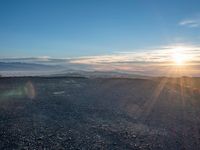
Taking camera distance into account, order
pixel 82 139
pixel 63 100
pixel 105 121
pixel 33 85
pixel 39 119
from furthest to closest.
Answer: pixel 33 85
pixel 63 100
pixel 105 121
pixel 39 119
pixel 82 139

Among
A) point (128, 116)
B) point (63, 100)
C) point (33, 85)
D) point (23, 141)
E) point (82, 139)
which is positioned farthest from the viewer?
point (33, 85)

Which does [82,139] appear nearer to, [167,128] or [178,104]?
[167,128]

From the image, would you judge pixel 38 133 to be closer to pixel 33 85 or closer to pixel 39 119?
pixel 39 119

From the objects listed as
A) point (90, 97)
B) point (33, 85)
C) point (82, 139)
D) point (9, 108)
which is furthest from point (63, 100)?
point (82, 139)

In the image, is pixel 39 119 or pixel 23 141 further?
pixel 39 119

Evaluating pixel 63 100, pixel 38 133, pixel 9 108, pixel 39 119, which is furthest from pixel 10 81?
pixel 38 133

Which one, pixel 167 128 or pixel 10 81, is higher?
pixel 10 81
